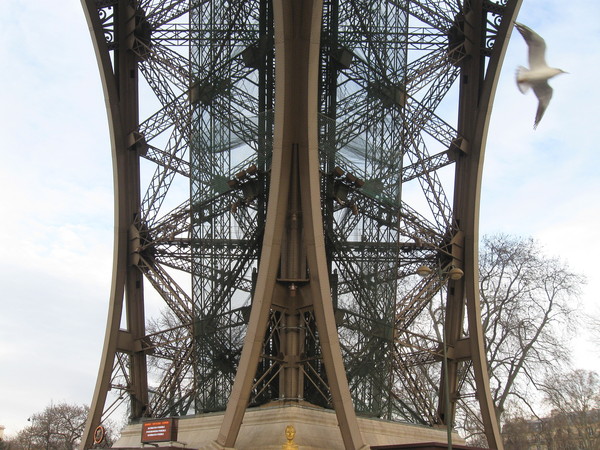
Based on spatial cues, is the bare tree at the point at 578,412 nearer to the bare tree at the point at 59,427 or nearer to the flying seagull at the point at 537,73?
the flying seagull at the point at 537,73

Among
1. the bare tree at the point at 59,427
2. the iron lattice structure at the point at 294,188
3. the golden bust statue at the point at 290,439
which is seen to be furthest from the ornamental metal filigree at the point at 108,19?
the bare tree at the point at 59,427

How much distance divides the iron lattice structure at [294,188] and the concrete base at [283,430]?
26.6 inches

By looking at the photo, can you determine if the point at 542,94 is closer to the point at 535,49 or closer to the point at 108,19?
the point at 535,49

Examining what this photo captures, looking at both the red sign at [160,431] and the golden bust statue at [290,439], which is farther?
the red sign at [160,431]

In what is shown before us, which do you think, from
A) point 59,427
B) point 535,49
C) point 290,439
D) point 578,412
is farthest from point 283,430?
point 59,427

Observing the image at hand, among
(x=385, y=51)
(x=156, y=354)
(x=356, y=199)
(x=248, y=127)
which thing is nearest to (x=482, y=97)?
(x=385, y=51)

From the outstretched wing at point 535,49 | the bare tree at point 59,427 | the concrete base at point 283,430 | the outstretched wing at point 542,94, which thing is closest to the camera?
the outstretched wing at point 542,94

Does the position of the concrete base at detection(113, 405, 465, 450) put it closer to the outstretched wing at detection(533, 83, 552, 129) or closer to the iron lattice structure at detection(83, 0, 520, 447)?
the iron lattice structure at detection(83, 0, 520, 447)

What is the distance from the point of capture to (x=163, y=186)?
2903cm

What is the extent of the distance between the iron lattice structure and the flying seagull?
5549mm

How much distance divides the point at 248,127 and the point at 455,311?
33.3 ft

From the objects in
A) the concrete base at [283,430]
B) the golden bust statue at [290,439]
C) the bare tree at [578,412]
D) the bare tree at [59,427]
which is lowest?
the golden bust statue at [290,439]

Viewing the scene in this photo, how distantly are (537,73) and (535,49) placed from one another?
2.42ft

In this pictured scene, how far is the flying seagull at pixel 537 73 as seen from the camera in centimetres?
1573
